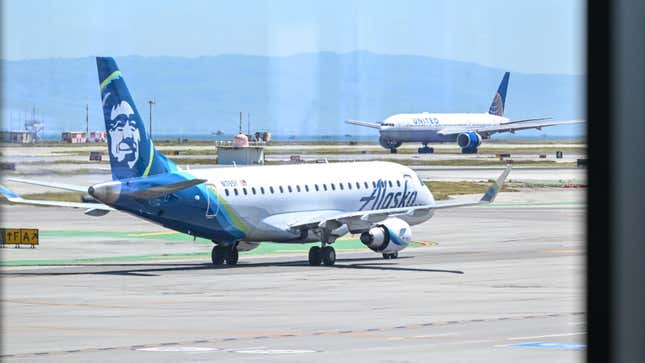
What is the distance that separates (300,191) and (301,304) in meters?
13.0

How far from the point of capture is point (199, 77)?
81.4ft

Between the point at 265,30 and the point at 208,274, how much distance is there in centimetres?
1638

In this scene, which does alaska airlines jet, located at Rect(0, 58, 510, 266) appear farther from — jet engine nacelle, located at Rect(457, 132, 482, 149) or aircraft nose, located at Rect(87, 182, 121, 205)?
jet engine nacelle, located at Rect(457, 132, 482, 149)

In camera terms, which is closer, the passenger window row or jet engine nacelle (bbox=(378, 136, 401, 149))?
the passenger window row

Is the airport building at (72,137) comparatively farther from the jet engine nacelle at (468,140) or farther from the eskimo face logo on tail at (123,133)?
the jet engine nacelle at (468,140)

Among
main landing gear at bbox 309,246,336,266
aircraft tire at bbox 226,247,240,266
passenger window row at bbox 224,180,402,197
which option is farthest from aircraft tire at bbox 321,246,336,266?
aircraft tire at bbox 226,247,240,266

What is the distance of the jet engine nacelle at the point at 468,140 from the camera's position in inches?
3711

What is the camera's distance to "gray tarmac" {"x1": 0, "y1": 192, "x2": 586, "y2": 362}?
19391 mm

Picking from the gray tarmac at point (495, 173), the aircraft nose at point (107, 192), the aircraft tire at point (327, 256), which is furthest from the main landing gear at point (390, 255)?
the gray tarmac at point (495, 173)

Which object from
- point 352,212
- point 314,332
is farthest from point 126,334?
point 352,212

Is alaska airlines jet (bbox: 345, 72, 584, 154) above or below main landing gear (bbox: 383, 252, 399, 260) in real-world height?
above

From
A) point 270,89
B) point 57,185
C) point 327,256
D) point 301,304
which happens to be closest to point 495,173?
point 327,256

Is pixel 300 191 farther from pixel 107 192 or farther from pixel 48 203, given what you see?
pixel 48 203

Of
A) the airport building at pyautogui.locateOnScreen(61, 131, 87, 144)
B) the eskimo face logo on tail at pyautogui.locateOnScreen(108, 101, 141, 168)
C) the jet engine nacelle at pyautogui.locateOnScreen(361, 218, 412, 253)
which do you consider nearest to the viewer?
the airport building at pyautogui.locateOnScreen(61, 131, 87, 144)
